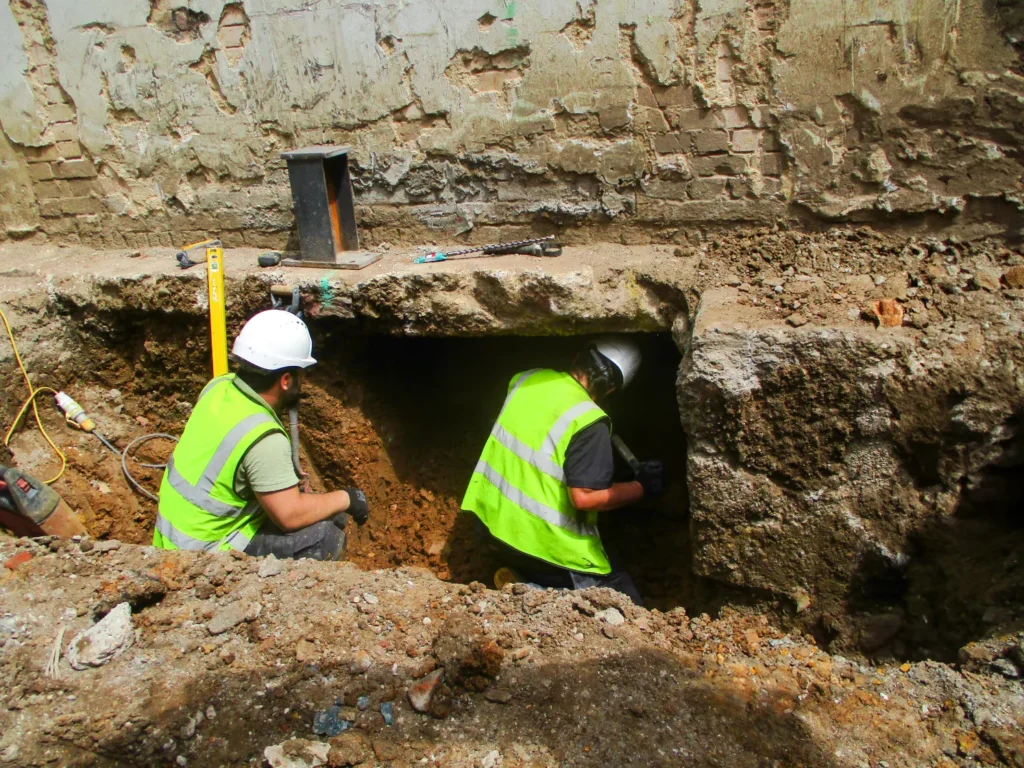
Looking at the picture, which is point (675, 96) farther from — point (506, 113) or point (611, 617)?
point (611, 617)

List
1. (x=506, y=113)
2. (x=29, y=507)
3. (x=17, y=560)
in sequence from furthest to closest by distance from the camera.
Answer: (x=506, y=113)
(x=29, y=507)
(x=17, y=560)

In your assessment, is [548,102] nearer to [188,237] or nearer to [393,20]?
[393,20]

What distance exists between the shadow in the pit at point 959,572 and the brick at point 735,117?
4.89 feet

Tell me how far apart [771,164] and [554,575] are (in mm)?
1980

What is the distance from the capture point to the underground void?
3.76m

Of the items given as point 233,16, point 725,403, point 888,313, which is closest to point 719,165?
point 888,313

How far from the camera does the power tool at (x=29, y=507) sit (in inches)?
128

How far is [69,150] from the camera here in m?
4.11

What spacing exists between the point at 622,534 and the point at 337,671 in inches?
73.6

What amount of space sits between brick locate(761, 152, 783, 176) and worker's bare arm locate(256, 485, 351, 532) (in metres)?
2.35

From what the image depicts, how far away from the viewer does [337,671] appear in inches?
95.9

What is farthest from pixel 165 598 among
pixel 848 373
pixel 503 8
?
pixel 503 8

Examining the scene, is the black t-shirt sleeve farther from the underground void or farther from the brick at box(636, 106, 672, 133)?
the brick at box(636, 106, 672, 133)

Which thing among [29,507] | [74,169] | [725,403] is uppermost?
[74,169]
